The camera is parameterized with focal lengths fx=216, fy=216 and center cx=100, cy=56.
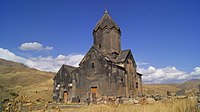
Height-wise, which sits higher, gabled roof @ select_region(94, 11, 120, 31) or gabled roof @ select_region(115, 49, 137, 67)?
gabled roof @ select_region(94, 11, 120, 31)

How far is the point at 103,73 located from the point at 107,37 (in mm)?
7445

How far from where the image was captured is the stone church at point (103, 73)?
32.9 meters

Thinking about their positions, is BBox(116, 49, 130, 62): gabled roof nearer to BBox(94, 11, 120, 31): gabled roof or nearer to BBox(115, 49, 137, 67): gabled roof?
BBox(115, 49, 137, 67): gabled roof

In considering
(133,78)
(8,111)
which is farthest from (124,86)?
(8,111)

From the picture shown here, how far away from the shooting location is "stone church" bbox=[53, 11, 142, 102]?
108ft

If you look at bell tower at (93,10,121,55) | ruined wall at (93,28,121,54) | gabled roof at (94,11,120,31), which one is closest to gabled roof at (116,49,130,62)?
bell tower at (93,10,121,55)

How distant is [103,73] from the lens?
3366 centimetres

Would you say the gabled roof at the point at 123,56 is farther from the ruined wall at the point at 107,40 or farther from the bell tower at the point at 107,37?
the ruined wall at the point at 107,40

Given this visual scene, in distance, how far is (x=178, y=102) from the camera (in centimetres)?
921

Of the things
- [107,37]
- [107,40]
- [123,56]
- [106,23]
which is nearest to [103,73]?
[123,56]

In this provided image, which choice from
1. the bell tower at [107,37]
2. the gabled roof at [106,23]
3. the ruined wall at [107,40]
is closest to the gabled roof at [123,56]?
the bell tower at [107,37]

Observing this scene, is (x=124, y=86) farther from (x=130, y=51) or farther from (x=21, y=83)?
(x=21, y=83)

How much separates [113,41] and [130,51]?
3481 millimetres

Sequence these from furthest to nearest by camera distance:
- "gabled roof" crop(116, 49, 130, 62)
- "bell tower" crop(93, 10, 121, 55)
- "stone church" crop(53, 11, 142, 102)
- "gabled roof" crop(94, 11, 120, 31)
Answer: "gabled roof" crop(94, 11, 120, 31) < "bell tower" crop(93, 10, 121, 55) < "gabled roof" crop(116, 49, 130, 62) < "stone church" crop(53, 11, 142, 102)
